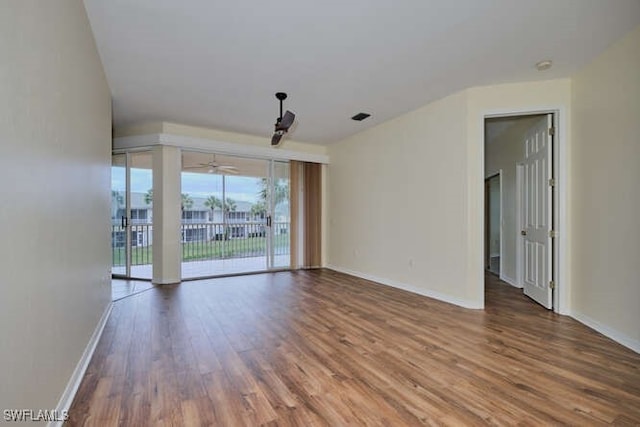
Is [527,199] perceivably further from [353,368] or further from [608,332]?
[353,368]

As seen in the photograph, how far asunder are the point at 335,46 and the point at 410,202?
2479mm

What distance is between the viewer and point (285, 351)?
7.89ft

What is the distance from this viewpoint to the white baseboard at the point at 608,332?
2.43 metres

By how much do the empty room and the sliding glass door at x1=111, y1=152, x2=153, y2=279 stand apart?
0.04 meters

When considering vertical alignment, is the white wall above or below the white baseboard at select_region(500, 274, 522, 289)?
above

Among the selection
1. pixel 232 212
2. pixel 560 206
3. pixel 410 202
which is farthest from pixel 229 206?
pixel 560 206

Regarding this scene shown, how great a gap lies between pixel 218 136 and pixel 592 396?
5.46 m

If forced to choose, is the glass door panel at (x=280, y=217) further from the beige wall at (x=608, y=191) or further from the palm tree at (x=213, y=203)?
the beige wall at (x=608, y=191)

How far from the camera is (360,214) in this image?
5.41m

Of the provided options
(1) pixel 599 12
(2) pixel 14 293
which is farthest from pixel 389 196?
(2) pixel 14 293

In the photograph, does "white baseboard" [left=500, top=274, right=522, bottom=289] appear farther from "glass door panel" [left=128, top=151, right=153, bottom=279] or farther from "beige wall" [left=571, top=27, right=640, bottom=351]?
"glass door panel" [left=128, top=151, right=153, bottom=279]

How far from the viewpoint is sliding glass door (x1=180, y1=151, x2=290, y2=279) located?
5.60m

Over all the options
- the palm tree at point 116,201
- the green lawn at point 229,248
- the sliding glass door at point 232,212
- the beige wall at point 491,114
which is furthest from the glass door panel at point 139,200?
the beige wall at point 491,114

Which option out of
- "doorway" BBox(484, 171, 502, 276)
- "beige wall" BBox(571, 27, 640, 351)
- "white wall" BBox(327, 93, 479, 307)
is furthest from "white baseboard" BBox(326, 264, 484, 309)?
"doorway" BBox(484, 171, 502, 276)
